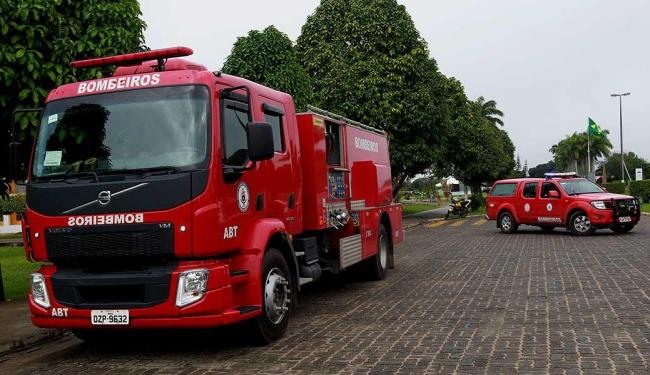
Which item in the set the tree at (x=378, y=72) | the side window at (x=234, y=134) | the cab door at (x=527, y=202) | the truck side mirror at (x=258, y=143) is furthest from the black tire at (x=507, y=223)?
the truck side mirror at (x=258, y=143)

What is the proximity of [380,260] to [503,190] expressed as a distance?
12.6 m

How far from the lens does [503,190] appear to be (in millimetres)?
23078

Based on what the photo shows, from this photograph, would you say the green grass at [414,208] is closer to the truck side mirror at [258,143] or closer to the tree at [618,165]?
the truck side mirror at [258,143]

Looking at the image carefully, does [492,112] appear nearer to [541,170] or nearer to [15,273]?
[541,170]

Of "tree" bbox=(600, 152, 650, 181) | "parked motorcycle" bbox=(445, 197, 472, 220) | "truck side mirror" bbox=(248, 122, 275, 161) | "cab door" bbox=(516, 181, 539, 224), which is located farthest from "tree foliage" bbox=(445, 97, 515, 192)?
"tree" bbox=(600, 152, 650, 181)

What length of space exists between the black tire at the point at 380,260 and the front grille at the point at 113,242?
5.81 metres

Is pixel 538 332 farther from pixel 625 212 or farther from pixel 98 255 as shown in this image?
pixel 625 212

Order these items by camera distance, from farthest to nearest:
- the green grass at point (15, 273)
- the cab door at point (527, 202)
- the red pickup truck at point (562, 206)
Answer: the cab door at point (527, 202)
the red pickup truck at point (562, 206)
the green grass at point (15, 273)

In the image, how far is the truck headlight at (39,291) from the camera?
629 cm

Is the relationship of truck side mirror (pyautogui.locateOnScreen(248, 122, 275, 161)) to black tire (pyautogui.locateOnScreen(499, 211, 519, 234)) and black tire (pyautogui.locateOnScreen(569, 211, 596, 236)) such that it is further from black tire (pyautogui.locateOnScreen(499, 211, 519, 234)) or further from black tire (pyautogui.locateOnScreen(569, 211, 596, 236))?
black tire (pyautogui.locateOnScreen(499, 211, 519, 234))

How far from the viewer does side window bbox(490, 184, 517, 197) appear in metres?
22.6

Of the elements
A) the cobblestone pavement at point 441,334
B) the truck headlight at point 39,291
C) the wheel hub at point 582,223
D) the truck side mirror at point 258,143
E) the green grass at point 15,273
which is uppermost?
the truck side mirror at point 258,143

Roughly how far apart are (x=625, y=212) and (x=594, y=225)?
42.8 inches

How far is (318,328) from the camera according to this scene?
7535 mm
